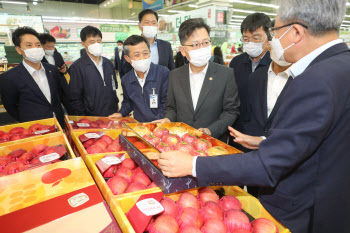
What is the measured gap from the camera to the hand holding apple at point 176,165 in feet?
3.28

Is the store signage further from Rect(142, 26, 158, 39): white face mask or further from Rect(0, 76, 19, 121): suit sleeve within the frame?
Rect(0, 76, 19, 121): suit sleeve

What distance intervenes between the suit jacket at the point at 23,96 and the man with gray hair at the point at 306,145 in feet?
7.97

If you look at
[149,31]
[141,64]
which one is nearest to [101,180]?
[141,64]

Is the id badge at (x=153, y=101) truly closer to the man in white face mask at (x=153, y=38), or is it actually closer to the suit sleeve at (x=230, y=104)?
the suit sleeve at (x=230, y=104)

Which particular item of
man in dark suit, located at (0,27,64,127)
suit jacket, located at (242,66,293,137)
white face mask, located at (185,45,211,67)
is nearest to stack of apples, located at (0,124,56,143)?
man in dark suit, located at (0,27,64,127)

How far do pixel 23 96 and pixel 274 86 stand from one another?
2.91 m

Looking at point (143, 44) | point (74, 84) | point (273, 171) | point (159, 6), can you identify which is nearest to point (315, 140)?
point (273, 171)

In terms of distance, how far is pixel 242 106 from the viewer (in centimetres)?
245

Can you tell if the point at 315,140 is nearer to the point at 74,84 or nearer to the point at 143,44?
the point at 143,44

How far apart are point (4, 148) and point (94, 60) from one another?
1.96 meters

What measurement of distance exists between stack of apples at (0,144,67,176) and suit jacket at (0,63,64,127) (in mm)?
1355

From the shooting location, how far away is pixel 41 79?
2.88 meters

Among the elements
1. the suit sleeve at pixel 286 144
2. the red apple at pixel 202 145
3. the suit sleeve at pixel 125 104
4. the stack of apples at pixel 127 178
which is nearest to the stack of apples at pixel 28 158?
the stack of apples at pixel 127 178

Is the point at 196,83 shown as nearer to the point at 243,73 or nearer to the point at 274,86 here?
the point at 274,86
